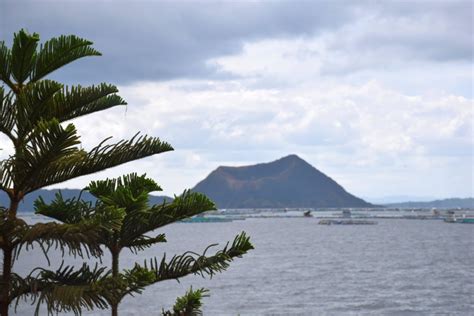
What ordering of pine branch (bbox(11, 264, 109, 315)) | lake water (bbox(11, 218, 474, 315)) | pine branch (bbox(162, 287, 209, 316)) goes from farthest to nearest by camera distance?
1. lake water (bbox(11, 218, 474, 315))
2. pine branch (bbox(162, 287, 209, 316))
3. pine branch (bbox(11, 264, 109, 315))

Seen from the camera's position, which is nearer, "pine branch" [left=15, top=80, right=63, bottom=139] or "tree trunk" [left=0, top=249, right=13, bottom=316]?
"tree trunk" [left=0, top=249, right=13, bottom=316]

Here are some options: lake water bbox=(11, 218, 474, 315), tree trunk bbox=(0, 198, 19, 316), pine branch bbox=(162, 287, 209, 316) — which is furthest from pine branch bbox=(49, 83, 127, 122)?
lake water bbox=(11, 218, 474, 315)

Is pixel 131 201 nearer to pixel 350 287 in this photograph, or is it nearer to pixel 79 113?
pixel 79 113

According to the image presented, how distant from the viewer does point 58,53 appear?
8820mm

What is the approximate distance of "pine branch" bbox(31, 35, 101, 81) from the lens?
878 cm

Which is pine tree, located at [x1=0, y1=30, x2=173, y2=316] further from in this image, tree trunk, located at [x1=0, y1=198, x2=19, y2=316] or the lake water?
the lake water

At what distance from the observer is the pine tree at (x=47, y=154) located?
25.3 ft

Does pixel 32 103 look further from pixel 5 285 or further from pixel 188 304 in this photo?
pixel 188 304

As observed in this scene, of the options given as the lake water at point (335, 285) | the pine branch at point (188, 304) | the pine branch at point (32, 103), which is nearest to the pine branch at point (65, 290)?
the pine branch at point (32, 103)

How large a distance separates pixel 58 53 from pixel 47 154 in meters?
1.59

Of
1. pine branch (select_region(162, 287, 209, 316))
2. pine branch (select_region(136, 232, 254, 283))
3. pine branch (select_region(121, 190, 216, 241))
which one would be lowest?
pine branch (select_region(162, 287, 209, 316))

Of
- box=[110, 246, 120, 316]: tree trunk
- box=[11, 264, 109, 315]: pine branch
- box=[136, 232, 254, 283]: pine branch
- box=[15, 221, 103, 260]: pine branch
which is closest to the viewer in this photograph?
box=[15, 221, 103, 260]: pine branch

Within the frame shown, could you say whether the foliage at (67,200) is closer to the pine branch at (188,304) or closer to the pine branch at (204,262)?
the pine branch at (204,262)

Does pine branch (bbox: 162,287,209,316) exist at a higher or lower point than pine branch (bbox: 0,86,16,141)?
lower
